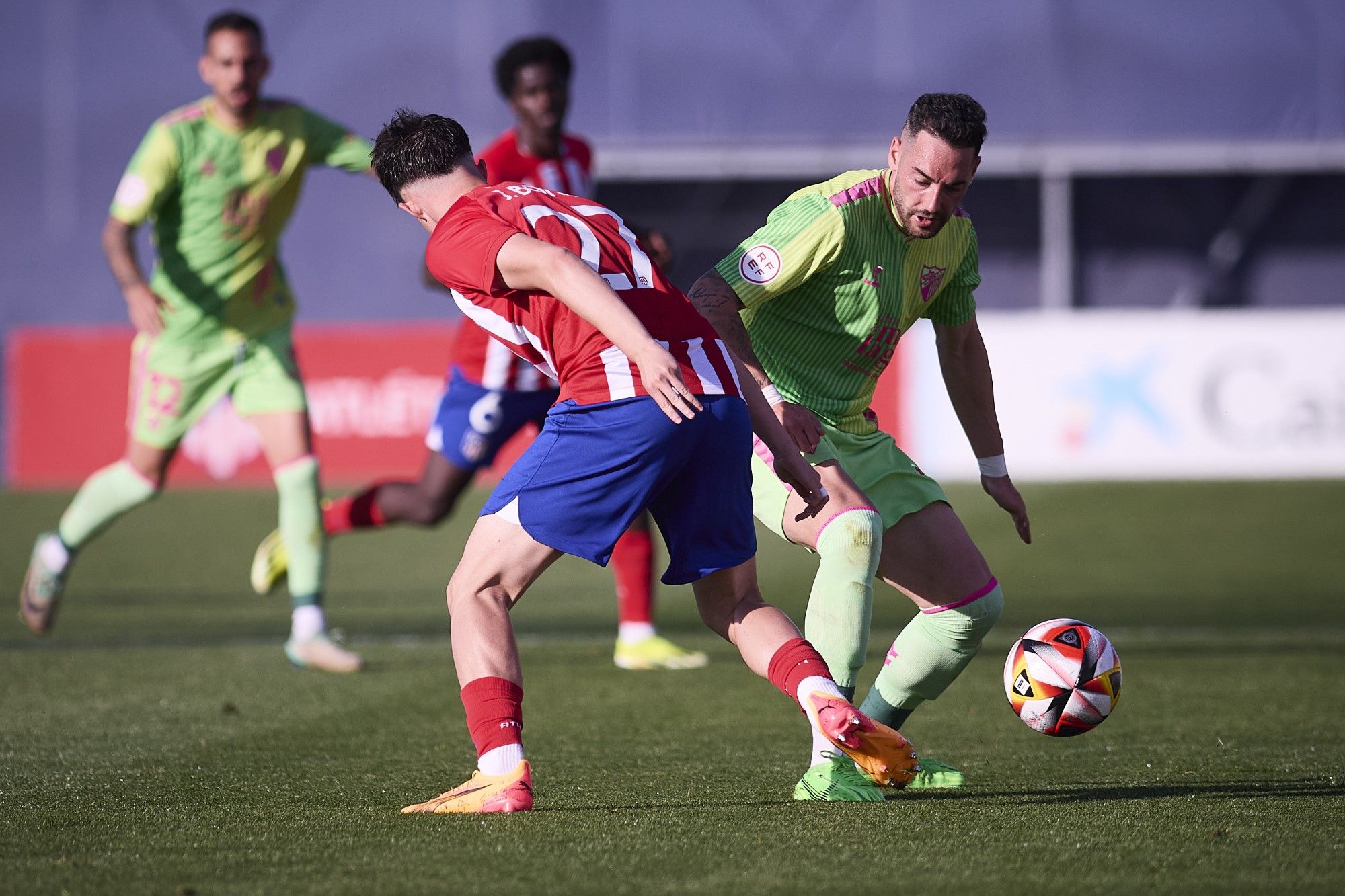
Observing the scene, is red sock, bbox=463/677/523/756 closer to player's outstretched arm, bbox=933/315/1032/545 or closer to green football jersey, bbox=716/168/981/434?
green football jersey, bbox=716/168/981/434

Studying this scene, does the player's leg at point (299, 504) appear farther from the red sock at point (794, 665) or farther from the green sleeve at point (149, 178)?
the red sock at point (794, 665)

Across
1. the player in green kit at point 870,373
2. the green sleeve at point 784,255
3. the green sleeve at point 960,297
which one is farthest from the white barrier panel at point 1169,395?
the green sleeve at point 784,255

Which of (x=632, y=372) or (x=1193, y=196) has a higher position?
(x=1193, y=196)

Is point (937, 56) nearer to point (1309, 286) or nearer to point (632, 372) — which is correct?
point (1309, 286)

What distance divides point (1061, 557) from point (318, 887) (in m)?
8.57

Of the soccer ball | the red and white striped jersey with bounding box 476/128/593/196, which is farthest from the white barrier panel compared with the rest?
the soccer ball

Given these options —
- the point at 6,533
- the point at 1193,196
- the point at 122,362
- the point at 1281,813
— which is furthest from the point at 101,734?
the point at 1193,196

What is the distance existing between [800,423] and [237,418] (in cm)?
1405

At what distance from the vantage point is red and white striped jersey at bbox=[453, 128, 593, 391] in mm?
6953

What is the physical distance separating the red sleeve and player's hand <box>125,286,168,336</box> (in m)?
2.88

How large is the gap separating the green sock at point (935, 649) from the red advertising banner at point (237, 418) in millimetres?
12139

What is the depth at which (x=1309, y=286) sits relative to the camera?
2408 cm

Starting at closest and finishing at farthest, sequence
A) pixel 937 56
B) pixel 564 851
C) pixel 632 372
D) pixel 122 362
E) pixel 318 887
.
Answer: pixel 318 887 → pixel 564 851 → pixel 632 372 → pixel 122 362 → pixel 937 56

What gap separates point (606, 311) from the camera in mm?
3410
